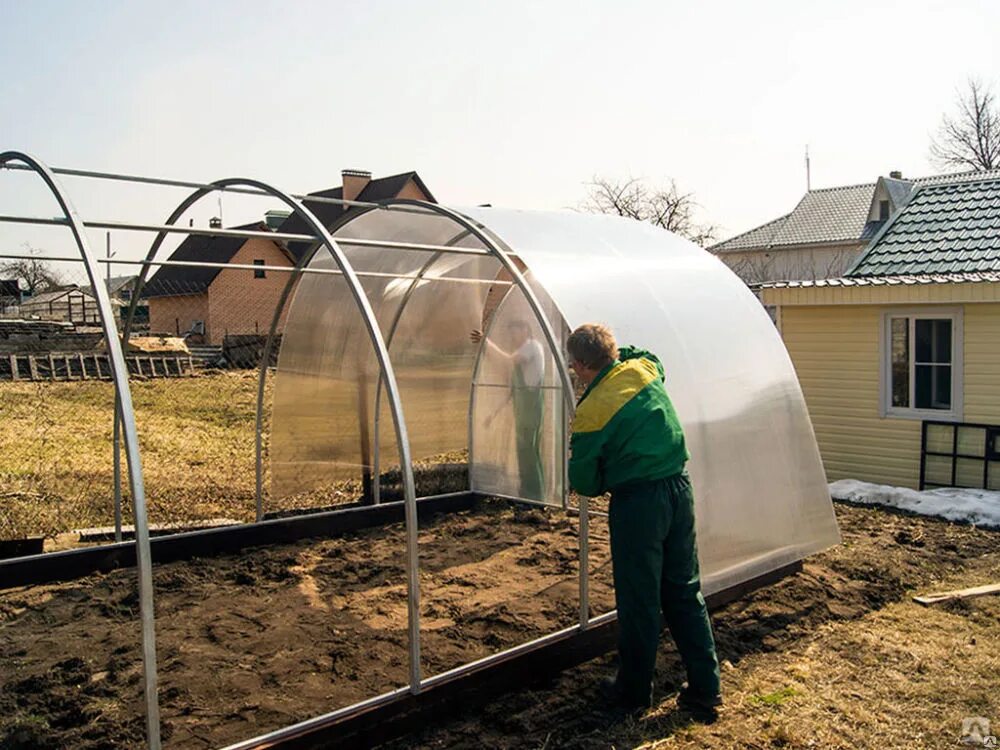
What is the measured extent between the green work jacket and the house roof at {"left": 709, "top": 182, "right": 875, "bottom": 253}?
31.5 m

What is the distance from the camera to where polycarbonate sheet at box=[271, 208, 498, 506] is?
8.10m

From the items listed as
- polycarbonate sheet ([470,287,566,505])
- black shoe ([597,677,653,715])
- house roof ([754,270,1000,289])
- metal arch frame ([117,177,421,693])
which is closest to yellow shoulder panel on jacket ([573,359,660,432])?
metal arch frame ([117,177,421,693])

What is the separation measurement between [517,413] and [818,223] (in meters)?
30.2

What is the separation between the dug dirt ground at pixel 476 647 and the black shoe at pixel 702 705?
7cm

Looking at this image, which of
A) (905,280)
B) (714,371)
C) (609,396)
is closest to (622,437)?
(609,396)

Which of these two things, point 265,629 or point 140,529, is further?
point 265,629

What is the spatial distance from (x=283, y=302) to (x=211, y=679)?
11.8ft

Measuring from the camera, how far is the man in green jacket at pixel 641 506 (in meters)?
3.99

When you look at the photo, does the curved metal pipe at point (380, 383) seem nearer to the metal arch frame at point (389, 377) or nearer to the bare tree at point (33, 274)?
the metal arch frame at point (389, 377)

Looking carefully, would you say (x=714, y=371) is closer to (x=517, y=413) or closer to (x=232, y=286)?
(x=517, y=413)

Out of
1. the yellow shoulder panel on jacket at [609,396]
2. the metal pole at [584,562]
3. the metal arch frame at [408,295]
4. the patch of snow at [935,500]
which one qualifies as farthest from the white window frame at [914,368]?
the yellow shoulder panel on jacket at [609,396]

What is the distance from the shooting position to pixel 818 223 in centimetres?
3534

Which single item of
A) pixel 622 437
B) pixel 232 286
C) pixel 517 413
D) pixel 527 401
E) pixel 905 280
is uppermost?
pixel 232 286

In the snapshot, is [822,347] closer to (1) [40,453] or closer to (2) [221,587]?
(2) [221,587]
